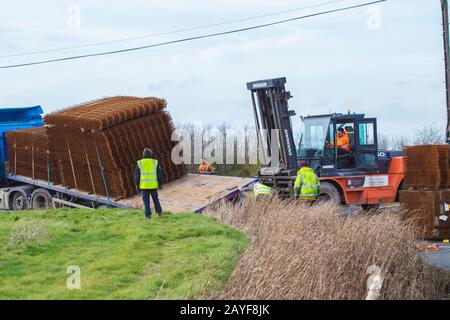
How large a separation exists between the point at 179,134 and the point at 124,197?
11.2ft

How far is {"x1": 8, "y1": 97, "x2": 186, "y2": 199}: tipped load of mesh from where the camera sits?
19641mm

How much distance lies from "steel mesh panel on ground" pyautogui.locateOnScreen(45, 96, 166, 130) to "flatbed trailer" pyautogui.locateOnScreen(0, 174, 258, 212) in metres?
2.00

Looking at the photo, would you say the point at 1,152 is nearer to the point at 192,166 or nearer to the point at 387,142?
the point at 192,166

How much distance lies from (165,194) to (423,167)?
6.59 meters

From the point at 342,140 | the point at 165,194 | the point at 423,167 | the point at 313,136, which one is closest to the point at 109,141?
the point at 165,194

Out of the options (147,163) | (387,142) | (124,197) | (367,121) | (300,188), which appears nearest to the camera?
(147,163)

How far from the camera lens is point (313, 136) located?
71.4 feet

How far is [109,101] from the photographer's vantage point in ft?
72.1

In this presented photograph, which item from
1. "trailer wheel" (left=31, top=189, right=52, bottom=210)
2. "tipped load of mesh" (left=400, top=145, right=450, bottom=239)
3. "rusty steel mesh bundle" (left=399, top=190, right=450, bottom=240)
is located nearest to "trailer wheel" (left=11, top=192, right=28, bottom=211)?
"trailer wheel" (left=31, top=189, right=52, bottom=210)

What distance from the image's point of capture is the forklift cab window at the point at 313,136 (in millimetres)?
21547

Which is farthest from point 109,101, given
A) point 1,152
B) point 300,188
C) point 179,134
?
point 300,188

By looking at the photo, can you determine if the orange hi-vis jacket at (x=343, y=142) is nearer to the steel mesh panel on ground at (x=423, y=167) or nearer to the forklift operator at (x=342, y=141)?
the forklift operator at (x=342, y=141)

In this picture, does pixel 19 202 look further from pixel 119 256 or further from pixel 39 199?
pixel 119 256

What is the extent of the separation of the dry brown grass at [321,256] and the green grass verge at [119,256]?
0.43 metres
